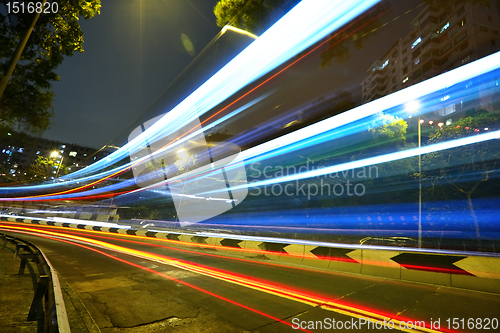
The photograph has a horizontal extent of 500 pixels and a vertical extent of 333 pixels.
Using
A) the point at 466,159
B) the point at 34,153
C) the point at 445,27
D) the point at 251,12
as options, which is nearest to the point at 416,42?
the point at 445,27

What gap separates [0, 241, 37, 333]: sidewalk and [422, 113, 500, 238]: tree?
16336mm

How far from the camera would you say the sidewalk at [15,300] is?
3406 millimetres

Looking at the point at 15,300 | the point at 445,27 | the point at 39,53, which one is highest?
the point at 445,27

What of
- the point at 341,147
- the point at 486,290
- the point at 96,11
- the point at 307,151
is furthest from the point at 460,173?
the point at 96,11

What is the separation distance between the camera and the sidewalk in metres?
3.41

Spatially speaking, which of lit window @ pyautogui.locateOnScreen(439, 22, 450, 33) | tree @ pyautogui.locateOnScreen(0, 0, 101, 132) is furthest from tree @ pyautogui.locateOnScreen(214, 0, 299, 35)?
lit window @ pyautogui.locateOnScreen(439, 22, 450, 33)

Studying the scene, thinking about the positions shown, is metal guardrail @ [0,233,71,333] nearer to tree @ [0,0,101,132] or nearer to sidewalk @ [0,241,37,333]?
sidewalk @ [0,241,37,333]

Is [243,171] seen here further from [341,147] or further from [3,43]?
[3,43]

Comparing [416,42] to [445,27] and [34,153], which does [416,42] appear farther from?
[34,153]

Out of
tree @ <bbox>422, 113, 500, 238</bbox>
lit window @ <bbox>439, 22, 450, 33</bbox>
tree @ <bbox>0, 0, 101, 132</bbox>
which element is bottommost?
tree @ <bbox>422, 113, 500, 238</bbox>

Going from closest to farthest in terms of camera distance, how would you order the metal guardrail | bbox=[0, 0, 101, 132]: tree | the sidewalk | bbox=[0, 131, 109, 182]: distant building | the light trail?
the metal guardrail
the sidewalk
the light trail
bbox=[0, 0, 101, 132]: tree
bbox=[0, 131, 109, 182]: distant building

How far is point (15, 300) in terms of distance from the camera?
4402mm

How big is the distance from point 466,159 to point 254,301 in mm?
13439

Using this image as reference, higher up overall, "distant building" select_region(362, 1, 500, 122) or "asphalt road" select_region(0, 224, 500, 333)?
"distant building" select_region(362, 1, 500, 122)
